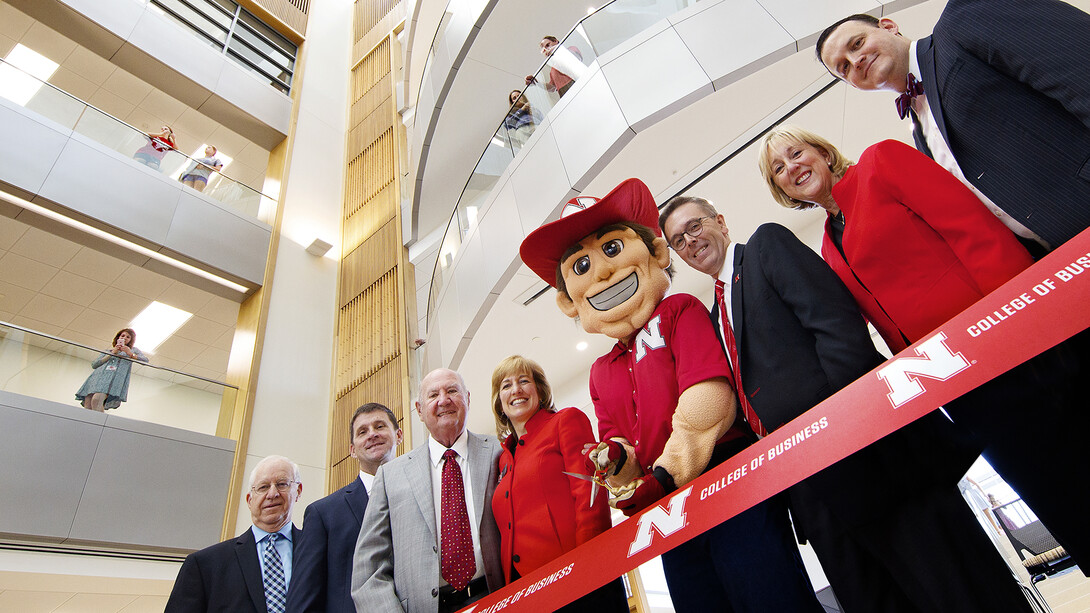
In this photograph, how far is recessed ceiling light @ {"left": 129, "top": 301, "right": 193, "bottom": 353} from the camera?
1055cm

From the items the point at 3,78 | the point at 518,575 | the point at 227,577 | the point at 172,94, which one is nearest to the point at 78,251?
the point at 3,78

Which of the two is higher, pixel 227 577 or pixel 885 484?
pixel 227 577

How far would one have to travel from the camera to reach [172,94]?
10734mm

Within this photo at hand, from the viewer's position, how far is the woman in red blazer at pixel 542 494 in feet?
6.63

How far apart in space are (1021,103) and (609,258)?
4.20 feet

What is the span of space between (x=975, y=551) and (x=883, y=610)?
0.27m

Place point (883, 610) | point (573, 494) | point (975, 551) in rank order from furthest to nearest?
point (573, 494), point (883, 610), point (975, 551)

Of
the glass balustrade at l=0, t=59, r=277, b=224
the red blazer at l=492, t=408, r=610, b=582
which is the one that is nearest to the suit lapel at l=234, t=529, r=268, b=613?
the red blazer at l=492, t=408, r=610, b=582

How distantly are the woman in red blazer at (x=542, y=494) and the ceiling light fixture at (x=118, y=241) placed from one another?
8468 mm

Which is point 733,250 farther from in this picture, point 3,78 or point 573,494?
point 3,78

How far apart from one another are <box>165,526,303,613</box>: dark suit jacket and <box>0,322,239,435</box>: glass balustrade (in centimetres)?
516

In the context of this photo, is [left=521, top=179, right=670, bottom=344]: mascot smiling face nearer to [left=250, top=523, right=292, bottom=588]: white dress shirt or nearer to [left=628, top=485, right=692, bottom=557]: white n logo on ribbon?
[left=628, top=485, right=692, bottom=557]: white n logo on ribbon

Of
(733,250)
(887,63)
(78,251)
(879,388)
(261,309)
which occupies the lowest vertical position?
(879,388)

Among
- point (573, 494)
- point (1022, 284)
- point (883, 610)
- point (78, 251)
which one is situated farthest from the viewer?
point (78, 251)
